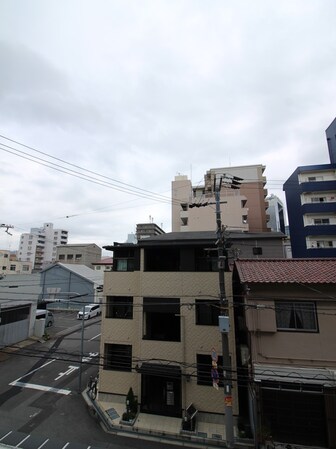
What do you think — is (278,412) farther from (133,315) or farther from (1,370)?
(1,370)

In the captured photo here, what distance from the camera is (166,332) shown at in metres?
18.1

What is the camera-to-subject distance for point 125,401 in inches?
662

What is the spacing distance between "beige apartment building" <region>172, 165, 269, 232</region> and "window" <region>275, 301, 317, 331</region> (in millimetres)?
23076

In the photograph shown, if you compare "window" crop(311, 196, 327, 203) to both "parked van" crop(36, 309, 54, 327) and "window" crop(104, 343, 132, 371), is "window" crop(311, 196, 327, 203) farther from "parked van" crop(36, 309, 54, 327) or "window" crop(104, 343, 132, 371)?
"parked van" crop(36, 309, 54, 327)

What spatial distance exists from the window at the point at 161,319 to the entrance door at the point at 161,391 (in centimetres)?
202

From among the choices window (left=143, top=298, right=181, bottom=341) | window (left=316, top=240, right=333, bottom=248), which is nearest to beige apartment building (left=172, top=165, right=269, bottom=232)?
window (left=316, top=240, right=333, bottom=248)

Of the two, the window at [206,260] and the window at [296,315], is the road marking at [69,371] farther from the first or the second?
the window at [296,315]

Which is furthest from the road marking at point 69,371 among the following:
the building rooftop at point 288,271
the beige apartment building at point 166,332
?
the building rooftop at point 288,271

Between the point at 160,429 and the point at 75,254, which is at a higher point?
the point at 75,254

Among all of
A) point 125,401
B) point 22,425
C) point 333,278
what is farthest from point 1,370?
point 333,278

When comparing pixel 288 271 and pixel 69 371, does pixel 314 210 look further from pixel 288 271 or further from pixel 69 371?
pixel 69 371

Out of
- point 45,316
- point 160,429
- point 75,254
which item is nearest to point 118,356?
point 160,429

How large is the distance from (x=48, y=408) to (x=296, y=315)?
51.9ft

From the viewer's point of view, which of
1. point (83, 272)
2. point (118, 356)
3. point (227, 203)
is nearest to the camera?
point (118, 356)
